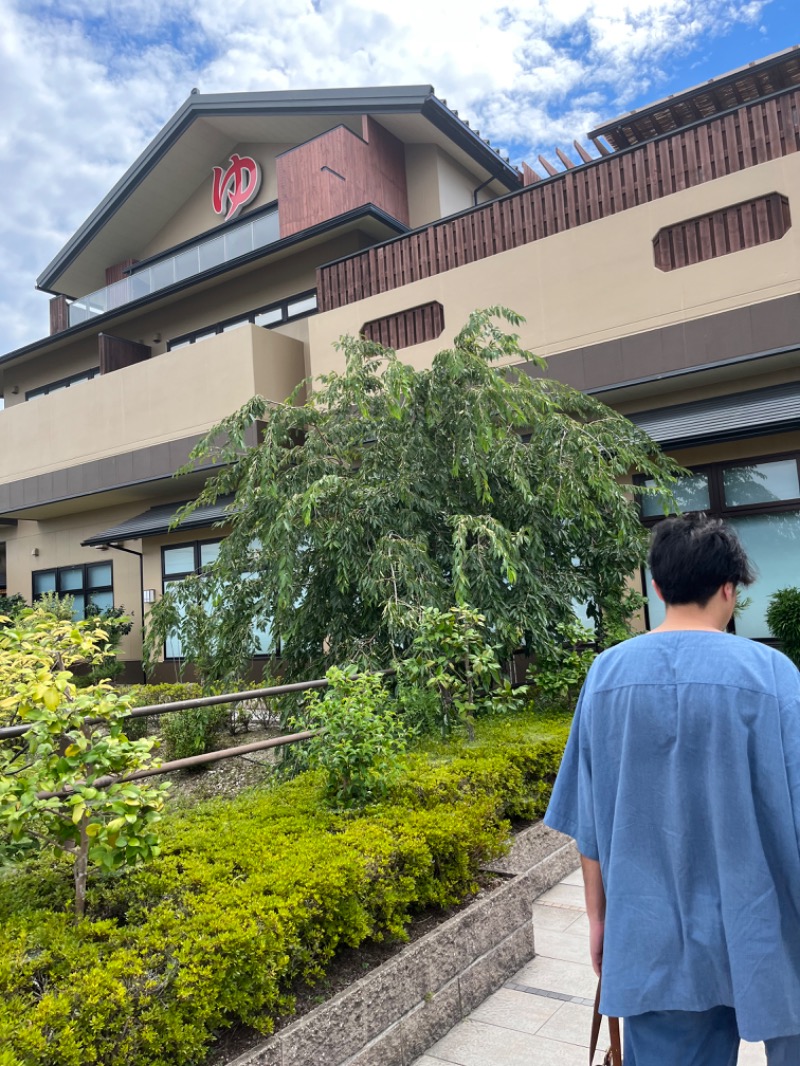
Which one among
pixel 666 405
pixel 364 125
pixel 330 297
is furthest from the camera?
pixel 364 125

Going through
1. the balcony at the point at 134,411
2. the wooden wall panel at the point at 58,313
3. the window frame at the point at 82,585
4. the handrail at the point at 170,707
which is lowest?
the handrail at the point at 170,707

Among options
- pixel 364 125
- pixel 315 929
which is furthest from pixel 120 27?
pixel 315 929

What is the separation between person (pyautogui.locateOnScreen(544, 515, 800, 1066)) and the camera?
172 centimetres

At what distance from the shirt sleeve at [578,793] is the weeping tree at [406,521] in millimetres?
4166

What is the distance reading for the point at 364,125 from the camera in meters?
16.8

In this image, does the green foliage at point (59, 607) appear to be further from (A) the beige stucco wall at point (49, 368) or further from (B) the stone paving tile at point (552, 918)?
(B) the stone paving tile at point (552, 918)

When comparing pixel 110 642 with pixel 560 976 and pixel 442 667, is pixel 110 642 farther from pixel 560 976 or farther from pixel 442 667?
pixel 560 976

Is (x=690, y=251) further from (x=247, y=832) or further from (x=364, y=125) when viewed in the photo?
(x=247, y=832)

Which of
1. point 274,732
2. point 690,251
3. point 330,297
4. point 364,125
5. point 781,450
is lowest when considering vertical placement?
point 274,732

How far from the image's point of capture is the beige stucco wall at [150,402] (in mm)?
15062

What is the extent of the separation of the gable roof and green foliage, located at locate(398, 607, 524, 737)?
1375 centimetres

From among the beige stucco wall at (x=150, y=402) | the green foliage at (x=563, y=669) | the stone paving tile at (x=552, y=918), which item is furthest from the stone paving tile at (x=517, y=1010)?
the beige stucco wall at (x=150, y=402)

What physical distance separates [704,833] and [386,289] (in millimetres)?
13256

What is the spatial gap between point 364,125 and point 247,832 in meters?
16.3
